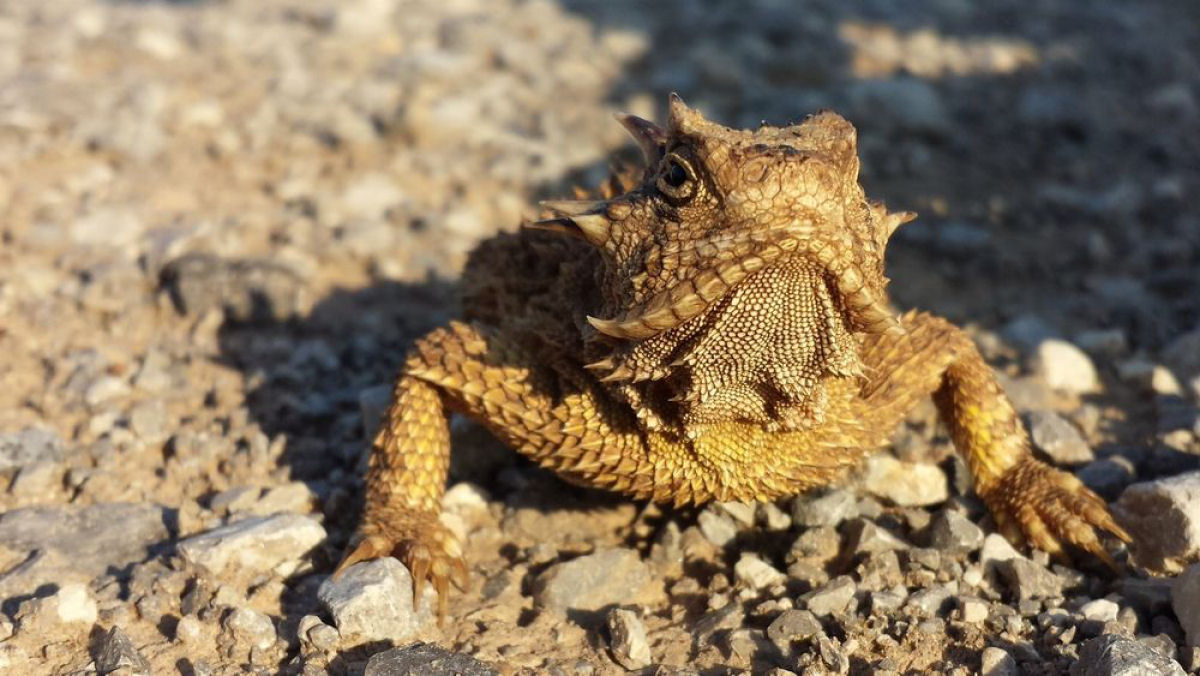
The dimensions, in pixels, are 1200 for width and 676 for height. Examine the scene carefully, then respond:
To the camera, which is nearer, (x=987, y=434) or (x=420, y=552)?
(x=420, y=552)

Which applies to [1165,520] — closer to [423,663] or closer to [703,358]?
[703,358]

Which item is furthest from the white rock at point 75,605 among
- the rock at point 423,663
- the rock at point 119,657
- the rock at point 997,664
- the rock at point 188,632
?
the rock at point 997,664

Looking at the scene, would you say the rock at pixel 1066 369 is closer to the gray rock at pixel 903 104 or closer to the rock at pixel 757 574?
the rock at pixel 757 574

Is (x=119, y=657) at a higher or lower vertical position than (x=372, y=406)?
lower

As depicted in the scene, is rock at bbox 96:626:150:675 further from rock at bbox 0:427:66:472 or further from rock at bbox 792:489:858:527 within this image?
rock at bbox 792:489:858:527

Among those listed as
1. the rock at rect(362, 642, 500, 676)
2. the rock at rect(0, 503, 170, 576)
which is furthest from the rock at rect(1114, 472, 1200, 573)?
the rock at rect(0, 503, 170, 576)

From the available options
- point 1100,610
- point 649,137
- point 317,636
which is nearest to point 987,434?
point 1100,610
